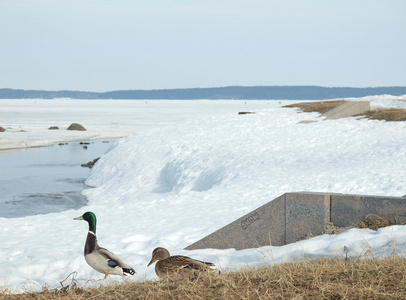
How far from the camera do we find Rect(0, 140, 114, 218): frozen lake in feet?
59.1

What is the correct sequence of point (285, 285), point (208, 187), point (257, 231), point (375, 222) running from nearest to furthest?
point (285, 285)
point (375, 222)
point (257, 231)
point (208, 187)

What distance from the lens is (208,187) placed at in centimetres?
1733

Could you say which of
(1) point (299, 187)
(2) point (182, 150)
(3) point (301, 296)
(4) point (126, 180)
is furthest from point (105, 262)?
(2) point (182, 150)

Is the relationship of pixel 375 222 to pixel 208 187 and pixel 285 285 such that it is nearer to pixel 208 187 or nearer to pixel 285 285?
pixel 285 285

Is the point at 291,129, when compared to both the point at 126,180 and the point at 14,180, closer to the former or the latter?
the point at 126,180

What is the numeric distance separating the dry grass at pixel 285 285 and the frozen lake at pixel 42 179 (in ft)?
39.8

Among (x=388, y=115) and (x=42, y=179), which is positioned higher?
(x=388, y=115)

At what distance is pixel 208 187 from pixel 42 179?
10.4 meters

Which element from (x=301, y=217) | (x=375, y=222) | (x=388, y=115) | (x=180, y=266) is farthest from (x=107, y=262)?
(x=388, y=115)

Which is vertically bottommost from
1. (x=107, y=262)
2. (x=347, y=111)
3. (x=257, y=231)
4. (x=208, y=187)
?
(x=208, y=187)

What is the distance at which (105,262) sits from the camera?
6.44 metres

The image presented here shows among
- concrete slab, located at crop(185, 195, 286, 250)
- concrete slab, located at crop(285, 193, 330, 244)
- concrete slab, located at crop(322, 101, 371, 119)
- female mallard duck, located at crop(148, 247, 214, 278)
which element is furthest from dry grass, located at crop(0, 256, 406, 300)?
concrete slab, located at crop(322, 101, 371, 119)

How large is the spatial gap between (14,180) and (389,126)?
17.4 m

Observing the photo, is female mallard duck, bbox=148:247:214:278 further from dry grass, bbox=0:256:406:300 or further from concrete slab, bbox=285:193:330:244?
concrete slab, bbox=285:193:330:244
